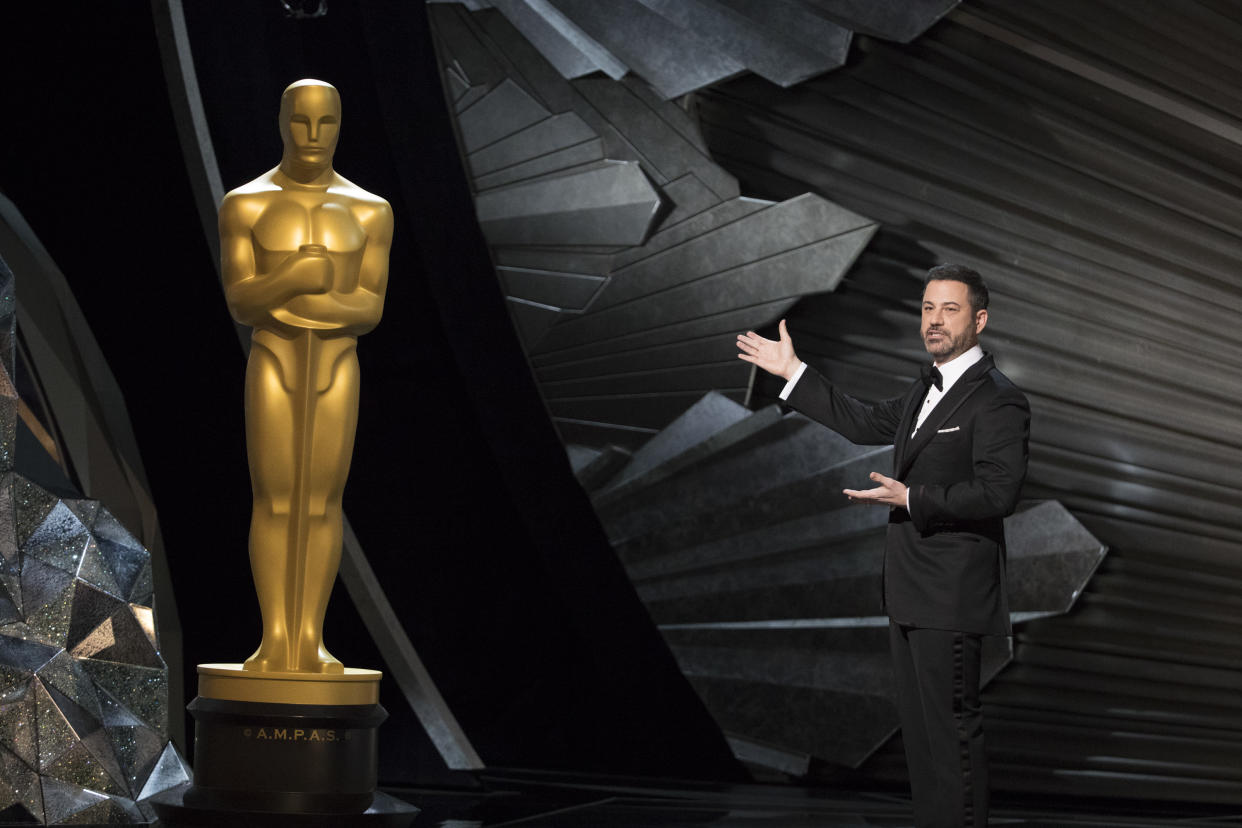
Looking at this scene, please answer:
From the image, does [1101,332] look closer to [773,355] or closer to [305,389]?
[773,355]

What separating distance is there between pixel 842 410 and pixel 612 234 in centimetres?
219

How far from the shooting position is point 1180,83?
14.1 ft

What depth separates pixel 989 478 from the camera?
2338 mm

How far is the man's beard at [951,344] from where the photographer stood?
2457 millimetres

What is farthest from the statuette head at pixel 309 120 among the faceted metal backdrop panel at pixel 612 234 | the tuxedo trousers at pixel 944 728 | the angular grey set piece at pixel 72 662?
the faceted metal backdrop panel at pixel 612 234

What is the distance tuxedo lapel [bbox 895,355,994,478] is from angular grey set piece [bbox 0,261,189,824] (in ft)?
7.24

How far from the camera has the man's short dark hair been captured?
243cm

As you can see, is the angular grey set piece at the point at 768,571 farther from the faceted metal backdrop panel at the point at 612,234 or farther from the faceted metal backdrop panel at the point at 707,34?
the faceted metal backdrop panel at the point at 707,34

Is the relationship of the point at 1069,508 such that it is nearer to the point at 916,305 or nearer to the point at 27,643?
the point at 916,305

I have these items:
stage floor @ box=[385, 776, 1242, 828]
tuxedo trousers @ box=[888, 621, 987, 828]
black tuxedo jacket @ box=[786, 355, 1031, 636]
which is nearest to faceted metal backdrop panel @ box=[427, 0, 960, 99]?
black tuxedo jacket @ box=[786, 355, 1031, 636]

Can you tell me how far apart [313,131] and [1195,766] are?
3.73 meters

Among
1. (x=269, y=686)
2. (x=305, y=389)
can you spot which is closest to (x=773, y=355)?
(x=305, y=389)

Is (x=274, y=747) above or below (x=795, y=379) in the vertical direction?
below

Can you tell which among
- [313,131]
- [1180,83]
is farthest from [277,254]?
[1180,83]
